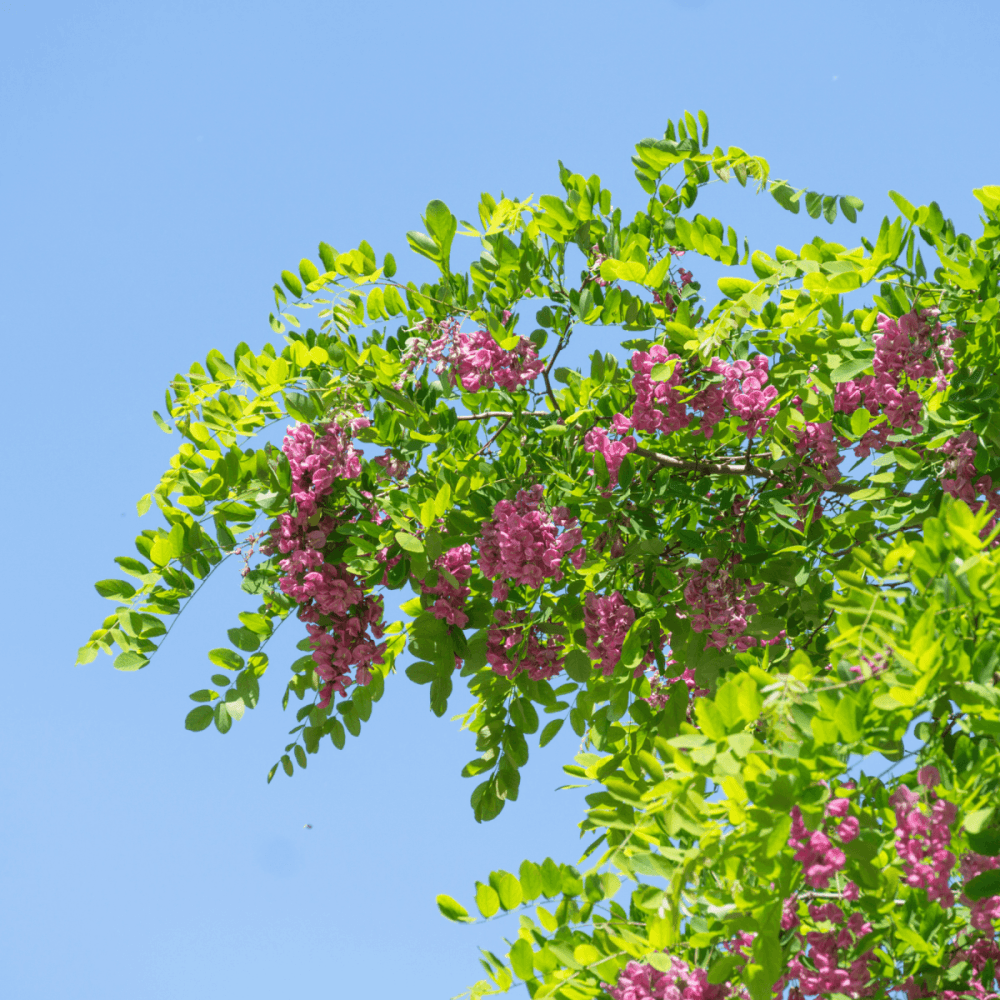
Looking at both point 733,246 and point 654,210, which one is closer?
point 733,246

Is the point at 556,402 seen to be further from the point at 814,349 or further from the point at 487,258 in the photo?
the point at 814,349

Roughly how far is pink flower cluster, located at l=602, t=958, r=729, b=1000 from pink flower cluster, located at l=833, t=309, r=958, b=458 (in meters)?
1.81

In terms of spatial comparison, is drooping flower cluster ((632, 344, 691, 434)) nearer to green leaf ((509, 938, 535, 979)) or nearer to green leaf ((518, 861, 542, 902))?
green leaf ((518, 861, 542, 902))

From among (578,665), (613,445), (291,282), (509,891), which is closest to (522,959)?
(509,891)

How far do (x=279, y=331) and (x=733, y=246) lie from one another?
1.69m

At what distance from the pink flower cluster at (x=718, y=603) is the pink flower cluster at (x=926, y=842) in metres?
1.29

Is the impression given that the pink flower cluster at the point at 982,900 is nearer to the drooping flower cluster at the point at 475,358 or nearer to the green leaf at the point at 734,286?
the green leaf at the point at 734,286

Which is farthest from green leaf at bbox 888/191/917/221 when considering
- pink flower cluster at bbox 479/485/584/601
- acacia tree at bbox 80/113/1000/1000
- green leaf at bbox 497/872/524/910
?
green leaf at bbox 497/872/524/910

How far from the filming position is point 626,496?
3377 mm

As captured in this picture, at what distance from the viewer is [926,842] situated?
2.19 metres

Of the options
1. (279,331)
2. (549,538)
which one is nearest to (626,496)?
(549,538)

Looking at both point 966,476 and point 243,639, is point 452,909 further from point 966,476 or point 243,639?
point 966,476

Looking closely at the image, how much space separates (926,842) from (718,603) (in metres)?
1.37

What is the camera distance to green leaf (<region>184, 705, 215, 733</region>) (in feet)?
11.1
